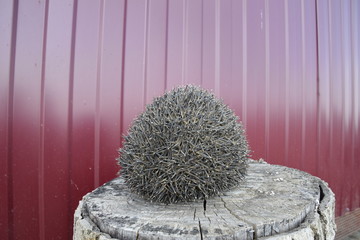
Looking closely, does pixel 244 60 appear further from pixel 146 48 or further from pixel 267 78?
pixel 146 48

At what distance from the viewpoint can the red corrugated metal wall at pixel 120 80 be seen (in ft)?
5.60

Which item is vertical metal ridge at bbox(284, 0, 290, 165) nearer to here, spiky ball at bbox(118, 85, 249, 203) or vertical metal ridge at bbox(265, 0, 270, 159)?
vertical metal ridge at bbox(265, 0, 270, 159)

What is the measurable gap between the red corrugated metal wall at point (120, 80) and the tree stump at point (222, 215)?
612 mm

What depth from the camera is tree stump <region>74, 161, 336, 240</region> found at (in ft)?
3.10

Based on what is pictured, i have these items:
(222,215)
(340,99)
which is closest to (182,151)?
Result: (222,215)

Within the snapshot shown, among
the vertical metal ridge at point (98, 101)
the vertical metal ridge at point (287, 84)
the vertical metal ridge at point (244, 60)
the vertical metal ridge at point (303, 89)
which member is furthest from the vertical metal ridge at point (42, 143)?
the vertical metal ridge at point (303, 89)

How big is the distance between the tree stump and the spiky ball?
0.08 metres

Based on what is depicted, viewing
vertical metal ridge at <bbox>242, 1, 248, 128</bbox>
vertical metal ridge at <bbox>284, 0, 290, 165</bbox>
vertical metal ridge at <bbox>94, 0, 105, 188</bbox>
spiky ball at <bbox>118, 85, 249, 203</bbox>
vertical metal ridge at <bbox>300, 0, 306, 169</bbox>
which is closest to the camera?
spiky ball at <bbox>118, 85, 249, 203</bbox>

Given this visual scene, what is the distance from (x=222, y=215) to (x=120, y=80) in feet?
4.41

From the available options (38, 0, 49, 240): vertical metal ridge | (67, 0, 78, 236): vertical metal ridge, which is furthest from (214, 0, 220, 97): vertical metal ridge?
(38, 0, 49, 240): vertical metal ridge

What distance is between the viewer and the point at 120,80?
209 cm

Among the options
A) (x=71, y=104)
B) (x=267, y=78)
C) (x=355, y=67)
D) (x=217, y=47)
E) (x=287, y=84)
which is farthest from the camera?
(x=355, y=67)

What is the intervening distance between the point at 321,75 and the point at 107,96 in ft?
9.02

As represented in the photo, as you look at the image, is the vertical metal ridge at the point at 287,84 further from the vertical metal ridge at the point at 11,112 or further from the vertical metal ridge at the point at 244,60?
the vertical metal ridge at the point at 11,112
